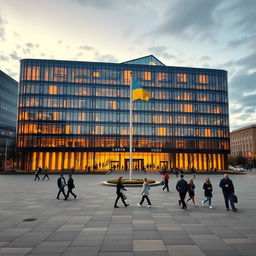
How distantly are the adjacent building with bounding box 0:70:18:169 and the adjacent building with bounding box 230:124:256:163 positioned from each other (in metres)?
123

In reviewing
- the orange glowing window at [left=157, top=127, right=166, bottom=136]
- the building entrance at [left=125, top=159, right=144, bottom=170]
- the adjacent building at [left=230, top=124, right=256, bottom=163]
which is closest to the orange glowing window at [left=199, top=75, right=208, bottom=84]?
the orange glowing window at [left=157, top=127, right=166, bottom=136]

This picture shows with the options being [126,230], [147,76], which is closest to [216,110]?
[147,76]

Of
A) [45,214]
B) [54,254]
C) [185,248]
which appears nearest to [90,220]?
[45,214]

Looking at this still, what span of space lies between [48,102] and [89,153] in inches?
785

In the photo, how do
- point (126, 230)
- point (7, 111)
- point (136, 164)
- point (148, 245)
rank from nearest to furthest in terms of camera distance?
point (148, 245)
point (126, 230)
point (136, 164)
point (7, 111)

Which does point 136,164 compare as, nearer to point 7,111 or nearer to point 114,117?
point 114,117

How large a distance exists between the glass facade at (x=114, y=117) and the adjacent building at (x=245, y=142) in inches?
2790

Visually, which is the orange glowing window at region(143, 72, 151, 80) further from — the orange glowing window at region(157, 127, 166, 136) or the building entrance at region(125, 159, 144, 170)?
the building entrance at region(125, 159, 144, 170)

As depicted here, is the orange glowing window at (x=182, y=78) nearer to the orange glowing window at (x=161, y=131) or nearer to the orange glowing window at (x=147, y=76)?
the orange glowing window at (x=147, y=76)

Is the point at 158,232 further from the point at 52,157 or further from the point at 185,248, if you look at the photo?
the point at 52,157

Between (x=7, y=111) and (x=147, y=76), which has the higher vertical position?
(x=147, y=76)

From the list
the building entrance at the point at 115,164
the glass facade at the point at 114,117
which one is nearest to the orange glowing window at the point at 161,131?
the glass facade at the point at 114,117

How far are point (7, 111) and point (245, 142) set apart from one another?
443ft

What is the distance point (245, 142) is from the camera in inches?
5753
